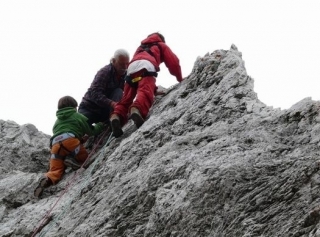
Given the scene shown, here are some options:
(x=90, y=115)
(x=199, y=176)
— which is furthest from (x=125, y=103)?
(x=199, y=176)

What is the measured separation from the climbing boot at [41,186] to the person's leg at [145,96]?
7.39ft

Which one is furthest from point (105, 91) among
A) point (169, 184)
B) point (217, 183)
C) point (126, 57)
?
point (217, 183)

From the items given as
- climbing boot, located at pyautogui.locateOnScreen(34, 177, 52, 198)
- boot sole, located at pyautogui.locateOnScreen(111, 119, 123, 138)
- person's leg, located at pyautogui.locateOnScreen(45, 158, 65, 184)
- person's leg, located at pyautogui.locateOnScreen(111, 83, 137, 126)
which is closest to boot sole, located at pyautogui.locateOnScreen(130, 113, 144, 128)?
boot sole, located at pyautogui.locateOnScreen(111, 119, 123, 138)

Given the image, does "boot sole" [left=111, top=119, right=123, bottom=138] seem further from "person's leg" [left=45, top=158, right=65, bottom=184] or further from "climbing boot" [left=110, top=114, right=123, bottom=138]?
"person's leg" [left=45, top=158, right=65, bottom=184]

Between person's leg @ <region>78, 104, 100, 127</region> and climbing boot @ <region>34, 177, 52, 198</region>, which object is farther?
person's leg @ <region>78, 104, 100, 127</region>

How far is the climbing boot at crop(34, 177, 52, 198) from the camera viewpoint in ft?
34.9

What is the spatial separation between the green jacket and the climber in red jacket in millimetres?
774

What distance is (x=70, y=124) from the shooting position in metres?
11.4

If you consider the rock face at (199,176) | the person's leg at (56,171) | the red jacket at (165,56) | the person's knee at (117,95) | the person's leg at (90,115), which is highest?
the red jacket at (165,56)

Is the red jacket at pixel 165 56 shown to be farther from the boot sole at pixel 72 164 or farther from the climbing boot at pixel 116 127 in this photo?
the boot sole at pixel 72 164

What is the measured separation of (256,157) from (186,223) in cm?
123

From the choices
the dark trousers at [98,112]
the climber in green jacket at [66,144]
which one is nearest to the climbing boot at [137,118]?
the climber in green jacket at [66,144]

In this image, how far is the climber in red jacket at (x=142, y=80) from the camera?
1074 cm

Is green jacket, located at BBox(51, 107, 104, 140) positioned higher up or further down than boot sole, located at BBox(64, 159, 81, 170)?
higher up
